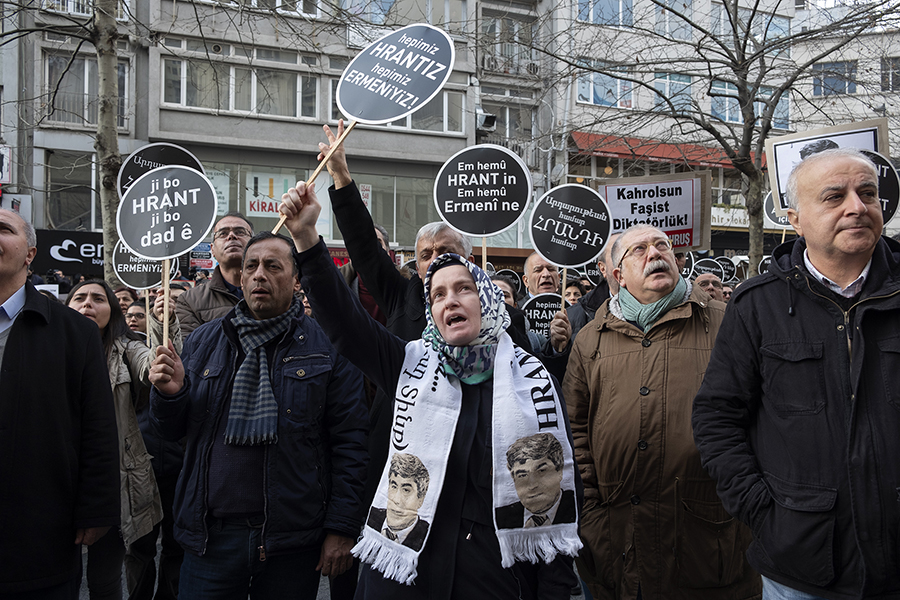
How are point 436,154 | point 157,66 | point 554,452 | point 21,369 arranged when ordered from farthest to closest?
point 436,154 < point 157,66 < point 21,369 < point 554,452

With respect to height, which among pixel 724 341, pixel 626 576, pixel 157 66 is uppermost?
pixel 157 66

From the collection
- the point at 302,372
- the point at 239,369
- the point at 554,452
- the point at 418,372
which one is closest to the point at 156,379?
the point at 239,369

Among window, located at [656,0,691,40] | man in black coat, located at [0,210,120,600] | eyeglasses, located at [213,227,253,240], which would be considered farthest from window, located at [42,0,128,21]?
window, located at [656,0,691,40]

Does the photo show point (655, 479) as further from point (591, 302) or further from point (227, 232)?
point (227, 232)

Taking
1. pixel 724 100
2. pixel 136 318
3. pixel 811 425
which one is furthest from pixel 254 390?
pixel 724 100

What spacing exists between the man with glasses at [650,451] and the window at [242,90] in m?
20.0

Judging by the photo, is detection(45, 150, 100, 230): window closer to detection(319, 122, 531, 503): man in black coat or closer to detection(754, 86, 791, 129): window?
detection(754, 86, 791, 129): window

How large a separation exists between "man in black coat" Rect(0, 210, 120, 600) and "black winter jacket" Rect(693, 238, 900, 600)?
2.36 meters

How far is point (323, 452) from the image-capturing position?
3.20 meters

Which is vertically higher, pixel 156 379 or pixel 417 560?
pixel 156 379

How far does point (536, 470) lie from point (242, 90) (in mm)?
22542

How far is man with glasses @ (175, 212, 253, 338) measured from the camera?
473 centimetres

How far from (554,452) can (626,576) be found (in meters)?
1.01

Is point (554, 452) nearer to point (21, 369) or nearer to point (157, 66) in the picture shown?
point (21, 369)
